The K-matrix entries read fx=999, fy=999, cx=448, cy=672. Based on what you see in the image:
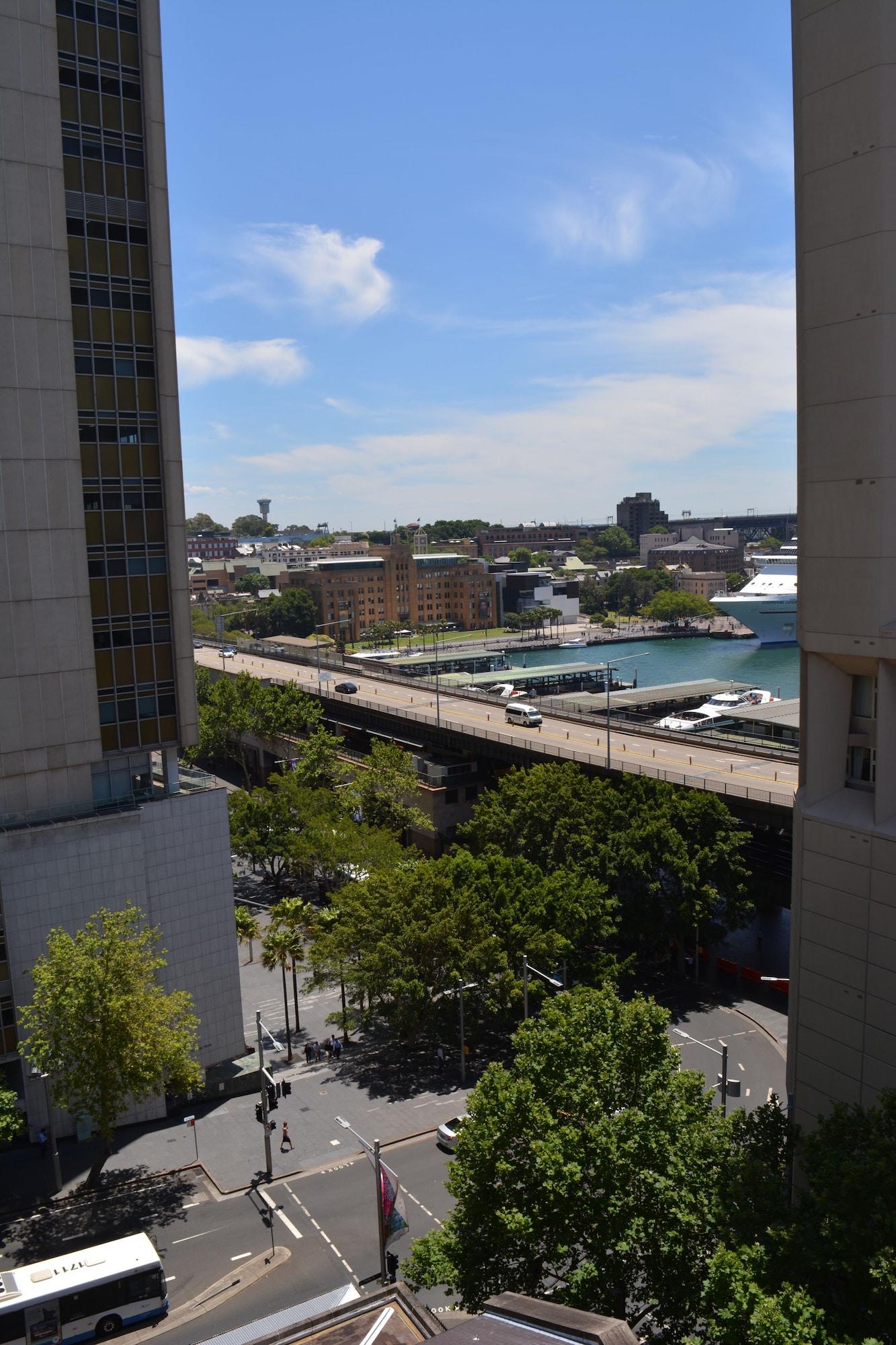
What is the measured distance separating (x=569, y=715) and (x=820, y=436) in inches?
2387

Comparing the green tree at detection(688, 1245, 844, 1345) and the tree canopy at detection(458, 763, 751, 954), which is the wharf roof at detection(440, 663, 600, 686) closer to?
the tree canopy at detection(458, 763, 751, 954)

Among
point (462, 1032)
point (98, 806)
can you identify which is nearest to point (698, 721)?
point (462, 1032)

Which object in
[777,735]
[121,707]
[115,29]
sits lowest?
[777,735]

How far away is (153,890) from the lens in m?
39.4

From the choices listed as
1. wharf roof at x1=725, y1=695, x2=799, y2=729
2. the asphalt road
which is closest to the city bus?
the asphalt road

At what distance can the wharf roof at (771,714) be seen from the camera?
3132 inches

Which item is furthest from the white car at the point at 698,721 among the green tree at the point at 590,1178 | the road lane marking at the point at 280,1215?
the green tree at the point at 590,1178

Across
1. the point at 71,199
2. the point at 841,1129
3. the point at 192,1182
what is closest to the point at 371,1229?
the point at 192,1182

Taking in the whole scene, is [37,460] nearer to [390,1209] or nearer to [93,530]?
[93,530]

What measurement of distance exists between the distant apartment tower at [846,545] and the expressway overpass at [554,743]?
26083mm

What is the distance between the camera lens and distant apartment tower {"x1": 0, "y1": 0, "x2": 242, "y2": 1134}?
118 feet

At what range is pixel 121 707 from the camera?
39719 mm

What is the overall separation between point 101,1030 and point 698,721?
6505 cm

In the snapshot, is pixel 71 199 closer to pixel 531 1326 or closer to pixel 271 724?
pixel 531 1326
